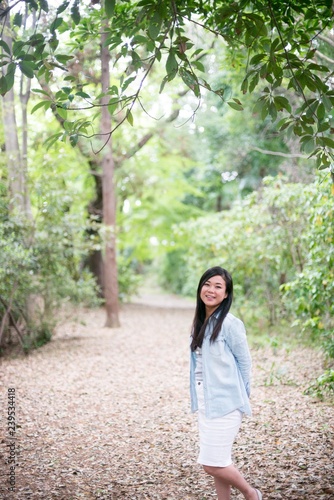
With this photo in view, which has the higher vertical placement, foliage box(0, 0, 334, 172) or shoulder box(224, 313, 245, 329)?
foliage box(0, 0, 334, 172)

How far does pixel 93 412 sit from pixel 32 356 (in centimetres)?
367

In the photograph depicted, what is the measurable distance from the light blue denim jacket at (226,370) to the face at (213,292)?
0.44 ft

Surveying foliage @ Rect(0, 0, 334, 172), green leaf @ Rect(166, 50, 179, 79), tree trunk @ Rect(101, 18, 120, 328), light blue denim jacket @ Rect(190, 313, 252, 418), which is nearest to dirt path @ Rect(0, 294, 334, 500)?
light blue denim jacket @ Rect(190, 313, 252, 418)

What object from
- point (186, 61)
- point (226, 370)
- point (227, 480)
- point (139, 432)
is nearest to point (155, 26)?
point (186, 61)

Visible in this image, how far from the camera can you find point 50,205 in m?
9.34

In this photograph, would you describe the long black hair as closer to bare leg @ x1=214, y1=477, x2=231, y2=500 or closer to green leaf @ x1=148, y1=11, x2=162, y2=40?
bare leg @ x1=214, y1=477, x2=231, y2=500

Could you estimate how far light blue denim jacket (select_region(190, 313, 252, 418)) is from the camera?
3330 mm

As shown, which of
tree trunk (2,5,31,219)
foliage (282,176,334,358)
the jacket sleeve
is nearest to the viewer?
the jacket sleeve

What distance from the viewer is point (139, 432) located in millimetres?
5598

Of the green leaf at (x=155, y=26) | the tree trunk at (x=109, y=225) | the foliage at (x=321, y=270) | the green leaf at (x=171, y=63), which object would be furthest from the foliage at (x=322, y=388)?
the tree trunk at (x=109, y=225)

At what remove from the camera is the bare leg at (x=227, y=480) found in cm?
332

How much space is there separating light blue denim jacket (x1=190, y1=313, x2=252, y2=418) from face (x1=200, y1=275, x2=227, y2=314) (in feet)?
0.44

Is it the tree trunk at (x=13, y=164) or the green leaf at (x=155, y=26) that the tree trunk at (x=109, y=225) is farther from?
the green leaf at (x=155, y=26)

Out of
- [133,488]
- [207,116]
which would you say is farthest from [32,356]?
[207,116]
